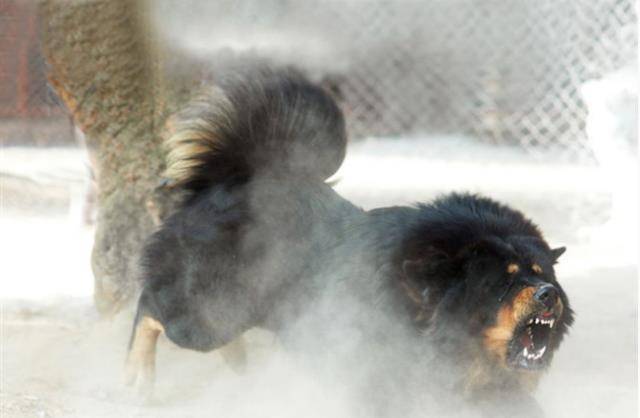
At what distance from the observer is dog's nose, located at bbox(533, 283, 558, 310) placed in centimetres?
356

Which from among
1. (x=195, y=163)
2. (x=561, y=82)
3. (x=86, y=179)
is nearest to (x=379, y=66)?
(x=561, y=82)

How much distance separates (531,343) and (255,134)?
154 centimetres

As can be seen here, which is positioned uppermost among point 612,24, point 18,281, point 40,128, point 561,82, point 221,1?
point 221,1

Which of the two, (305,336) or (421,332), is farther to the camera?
(305,336)

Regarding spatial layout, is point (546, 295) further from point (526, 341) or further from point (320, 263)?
point (320, 263)

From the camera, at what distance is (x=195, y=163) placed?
14.8ft

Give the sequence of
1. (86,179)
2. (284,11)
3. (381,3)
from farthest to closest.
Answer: (381,3) < (86,179) < (284,11)

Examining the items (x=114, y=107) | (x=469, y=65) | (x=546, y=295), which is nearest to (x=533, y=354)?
(x=546, y=295)

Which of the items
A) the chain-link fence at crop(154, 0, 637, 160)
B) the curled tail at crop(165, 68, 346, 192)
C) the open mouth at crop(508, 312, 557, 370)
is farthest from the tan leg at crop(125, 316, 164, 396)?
the chain-link fence at crop(154, 0, 637, 160)

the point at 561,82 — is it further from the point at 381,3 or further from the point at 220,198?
the point at 220,198

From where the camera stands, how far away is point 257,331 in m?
5.38

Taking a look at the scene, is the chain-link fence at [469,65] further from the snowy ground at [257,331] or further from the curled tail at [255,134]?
the curled tail at [255,134]

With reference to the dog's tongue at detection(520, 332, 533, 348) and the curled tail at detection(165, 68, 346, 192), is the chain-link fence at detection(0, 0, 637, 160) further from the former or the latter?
the dog's tongue at detection(520, 332, 533, 348)

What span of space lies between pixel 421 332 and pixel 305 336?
639 millimetres
